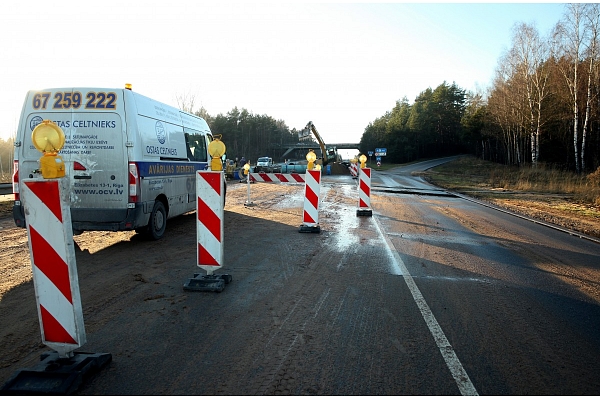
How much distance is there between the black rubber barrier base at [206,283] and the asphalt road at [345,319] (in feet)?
0.47

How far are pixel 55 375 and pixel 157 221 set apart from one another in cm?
526

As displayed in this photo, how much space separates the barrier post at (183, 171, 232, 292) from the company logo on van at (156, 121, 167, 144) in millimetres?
3434

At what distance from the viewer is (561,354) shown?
11.3ft

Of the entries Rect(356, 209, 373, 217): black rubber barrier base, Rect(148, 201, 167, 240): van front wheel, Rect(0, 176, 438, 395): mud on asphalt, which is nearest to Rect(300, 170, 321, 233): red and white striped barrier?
Rect(0, 176, 438, 395): mud on asphalt

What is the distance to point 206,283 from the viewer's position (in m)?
4.99

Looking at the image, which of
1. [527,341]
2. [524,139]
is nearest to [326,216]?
[527,341]

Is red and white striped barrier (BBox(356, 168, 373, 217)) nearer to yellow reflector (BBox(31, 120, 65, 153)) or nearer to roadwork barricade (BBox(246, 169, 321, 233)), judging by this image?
roadwork barricade (BBox(246, 169, 321, 233))

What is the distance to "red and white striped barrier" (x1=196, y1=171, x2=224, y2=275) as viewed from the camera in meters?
4.91

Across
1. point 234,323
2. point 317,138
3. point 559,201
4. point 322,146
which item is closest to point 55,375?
point 234,323

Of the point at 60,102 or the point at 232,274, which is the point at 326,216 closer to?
the point at 232,274

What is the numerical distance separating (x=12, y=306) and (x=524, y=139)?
5531cm

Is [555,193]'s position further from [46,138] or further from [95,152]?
[46,138]

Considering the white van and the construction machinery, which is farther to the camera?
the construction machinery

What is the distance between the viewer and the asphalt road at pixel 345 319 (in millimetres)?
2982
